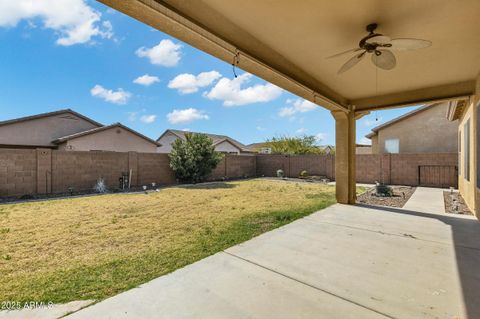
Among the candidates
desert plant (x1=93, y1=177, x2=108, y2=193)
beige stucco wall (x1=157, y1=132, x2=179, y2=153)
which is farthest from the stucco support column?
beige stucco wall (x1=157, y1=132, x2=179, y2=153)

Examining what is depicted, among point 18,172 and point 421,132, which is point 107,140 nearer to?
point 18,172

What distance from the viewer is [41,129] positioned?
50.3 feet

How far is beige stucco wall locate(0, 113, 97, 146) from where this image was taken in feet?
46.4

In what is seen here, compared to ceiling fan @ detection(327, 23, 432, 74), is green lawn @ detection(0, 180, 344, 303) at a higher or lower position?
lower

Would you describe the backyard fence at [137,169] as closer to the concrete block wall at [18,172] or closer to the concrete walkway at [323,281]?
the concrete block wall at [18,172]

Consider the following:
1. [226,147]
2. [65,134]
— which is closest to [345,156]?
[65,134]

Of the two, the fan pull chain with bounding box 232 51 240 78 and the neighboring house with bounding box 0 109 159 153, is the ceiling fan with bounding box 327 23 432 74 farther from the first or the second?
the neighboring house with bounding box 0 109 159 153

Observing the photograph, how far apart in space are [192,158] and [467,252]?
1065 centimetres

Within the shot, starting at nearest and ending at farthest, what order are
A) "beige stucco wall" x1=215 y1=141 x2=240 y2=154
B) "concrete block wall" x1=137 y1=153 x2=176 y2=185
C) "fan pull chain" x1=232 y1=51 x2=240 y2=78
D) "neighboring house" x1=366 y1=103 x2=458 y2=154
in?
"fan pull chain" x1=232 y1=51 x2=240 y2=78 < "concrete block wall" x1=137 y1=153 x2=176 y2=185 < "neighboring house" x1=366 y1=103 x2=458 y2=154 < "beige stucco wall" x1=215 y1=141 x2=240 y2=154

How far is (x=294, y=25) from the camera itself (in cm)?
310

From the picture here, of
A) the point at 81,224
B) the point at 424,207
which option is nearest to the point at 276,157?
the point at 424,207

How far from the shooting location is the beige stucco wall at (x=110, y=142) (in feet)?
48.2

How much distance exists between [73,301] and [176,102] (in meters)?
25.0

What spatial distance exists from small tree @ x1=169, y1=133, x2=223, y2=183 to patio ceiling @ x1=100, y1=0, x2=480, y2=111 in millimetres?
8183
